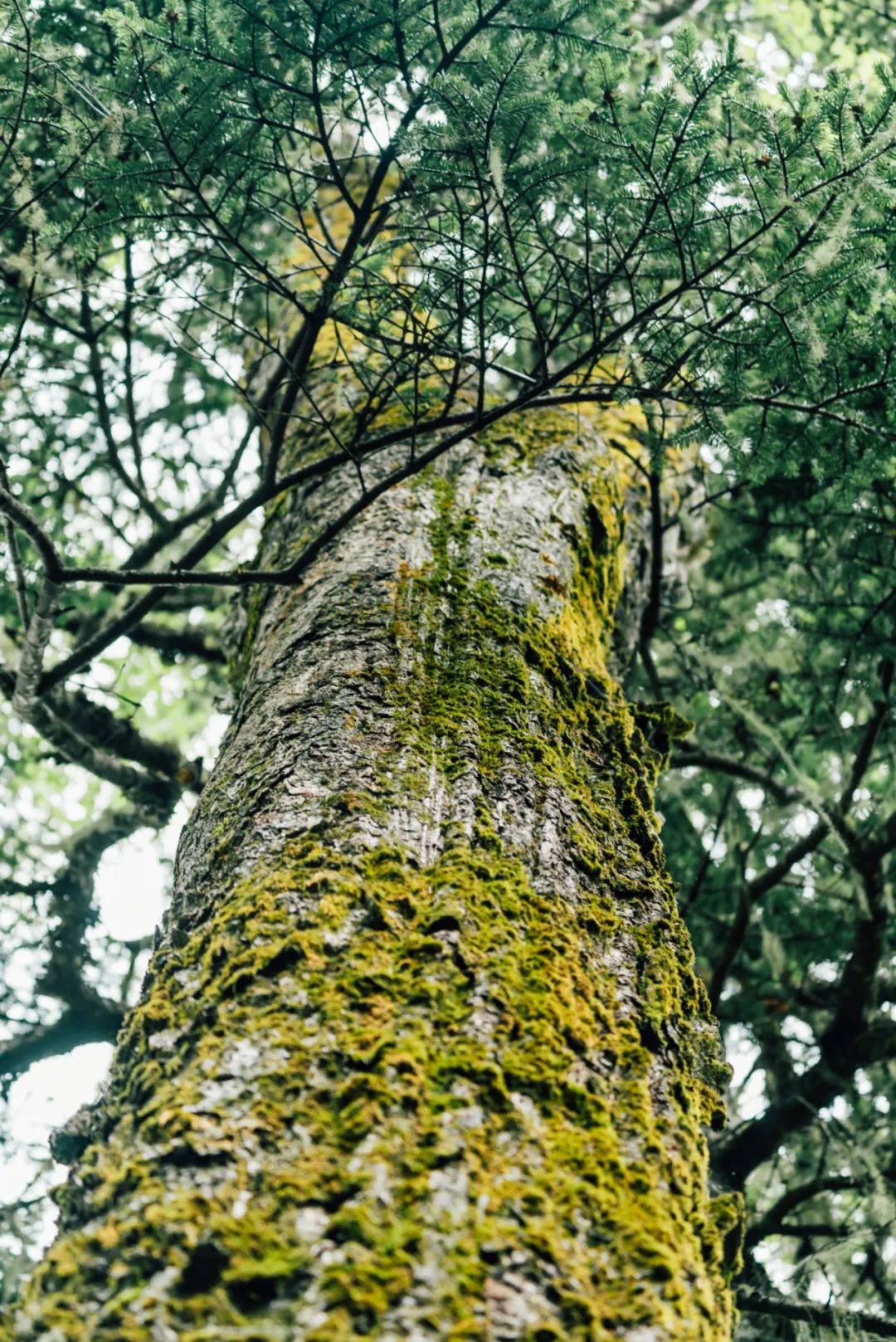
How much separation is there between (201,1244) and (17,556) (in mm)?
1942

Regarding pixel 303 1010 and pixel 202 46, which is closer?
pixel 303 1010

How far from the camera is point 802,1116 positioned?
402cm

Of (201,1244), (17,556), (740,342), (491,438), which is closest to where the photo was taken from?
(201,1244)

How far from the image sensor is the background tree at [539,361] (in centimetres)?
221

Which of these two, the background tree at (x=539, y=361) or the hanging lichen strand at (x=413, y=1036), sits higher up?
the background tree at (x=539, y=361)

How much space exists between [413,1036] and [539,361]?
162 centimetres

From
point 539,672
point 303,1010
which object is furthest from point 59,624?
point 303,1010

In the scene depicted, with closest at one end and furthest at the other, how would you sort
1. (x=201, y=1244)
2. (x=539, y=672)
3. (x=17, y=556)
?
(x=201, y=1244) → (x=539, y=672) → (x=17, y=556)

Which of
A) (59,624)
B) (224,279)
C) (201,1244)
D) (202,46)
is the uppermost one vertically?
(224,279)

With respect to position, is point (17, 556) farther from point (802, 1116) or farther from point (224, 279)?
point (802, 1116)

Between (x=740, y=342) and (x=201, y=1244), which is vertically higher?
(x=740, y=342)

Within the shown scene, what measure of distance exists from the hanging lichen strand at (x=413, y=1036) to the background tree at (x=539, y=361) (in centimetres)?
58

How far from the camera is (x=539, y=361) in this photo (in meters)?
2.26

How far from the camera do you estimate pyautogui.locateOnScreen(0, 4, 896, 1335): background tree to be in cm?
221
